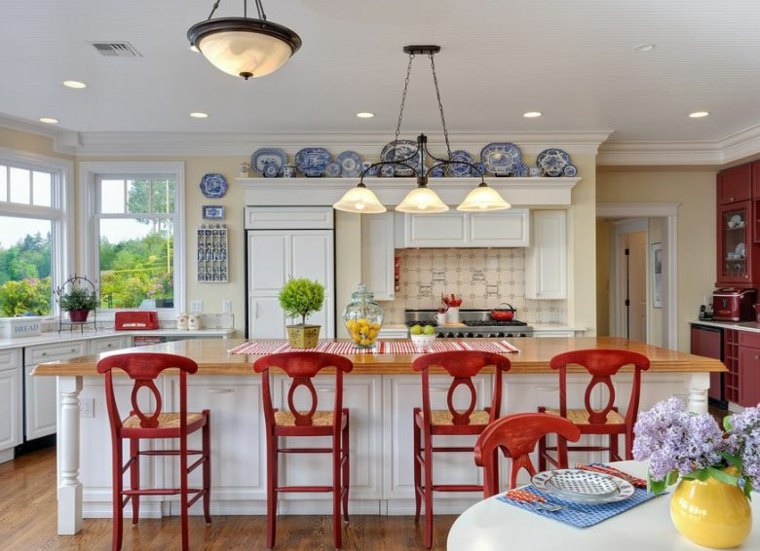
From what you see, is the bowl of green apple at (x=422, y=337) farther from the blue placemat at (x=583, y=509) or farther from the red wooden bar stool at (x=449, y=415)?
the blue placemat at (x=583, y=509)

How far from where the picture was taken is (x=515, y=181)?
523cm

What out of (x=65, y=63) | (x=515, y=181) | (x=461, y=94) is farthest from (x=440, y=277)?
(x=65, y=63)

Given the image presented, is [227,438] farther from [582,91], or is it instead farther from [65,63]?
[582,91]

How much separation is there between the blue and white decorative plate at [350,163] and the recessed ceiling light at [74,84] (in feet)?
7.52

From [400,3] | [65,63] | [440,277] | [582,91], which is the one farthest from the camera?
[440,277]

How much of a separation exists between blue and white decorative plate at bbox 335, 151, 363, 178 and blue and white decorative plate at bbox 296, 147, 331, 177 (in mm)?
142

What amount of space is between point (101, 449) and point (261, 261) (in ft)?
8.44

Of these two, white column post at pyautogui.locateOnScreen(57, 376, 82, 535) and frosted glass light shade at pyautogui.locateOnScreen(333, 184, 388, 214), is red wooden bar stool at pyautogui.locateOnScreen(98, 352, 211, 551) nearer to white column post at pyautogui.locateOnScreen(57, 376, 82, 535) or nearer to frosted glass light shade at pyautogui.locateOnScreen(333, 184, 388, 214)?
white column post at pyautogui.locateOnScreen(57, 376, 82, 535)

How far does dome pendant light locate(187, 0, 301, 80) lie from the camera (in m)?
1.98

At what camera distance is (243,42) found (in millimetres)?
2025

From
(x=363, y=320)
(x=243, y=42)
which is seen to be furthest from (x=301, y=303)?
(x=243, y=42)

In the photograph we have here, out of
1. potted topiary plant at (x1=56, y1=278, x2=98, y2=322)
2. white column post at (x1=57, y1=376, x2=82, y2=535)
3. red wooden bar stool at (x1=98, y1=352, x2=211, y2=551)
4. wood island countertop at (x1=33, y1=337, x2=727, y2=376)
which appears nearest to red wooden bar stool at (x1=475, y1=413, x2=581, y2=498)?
wood island countertop at (x1=33, y1=337, x2=727, y2=376)

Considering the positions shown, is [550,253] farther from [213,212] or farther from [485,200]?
[213,212]

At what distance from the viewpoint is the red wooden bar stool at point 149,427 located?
2.47 meters
